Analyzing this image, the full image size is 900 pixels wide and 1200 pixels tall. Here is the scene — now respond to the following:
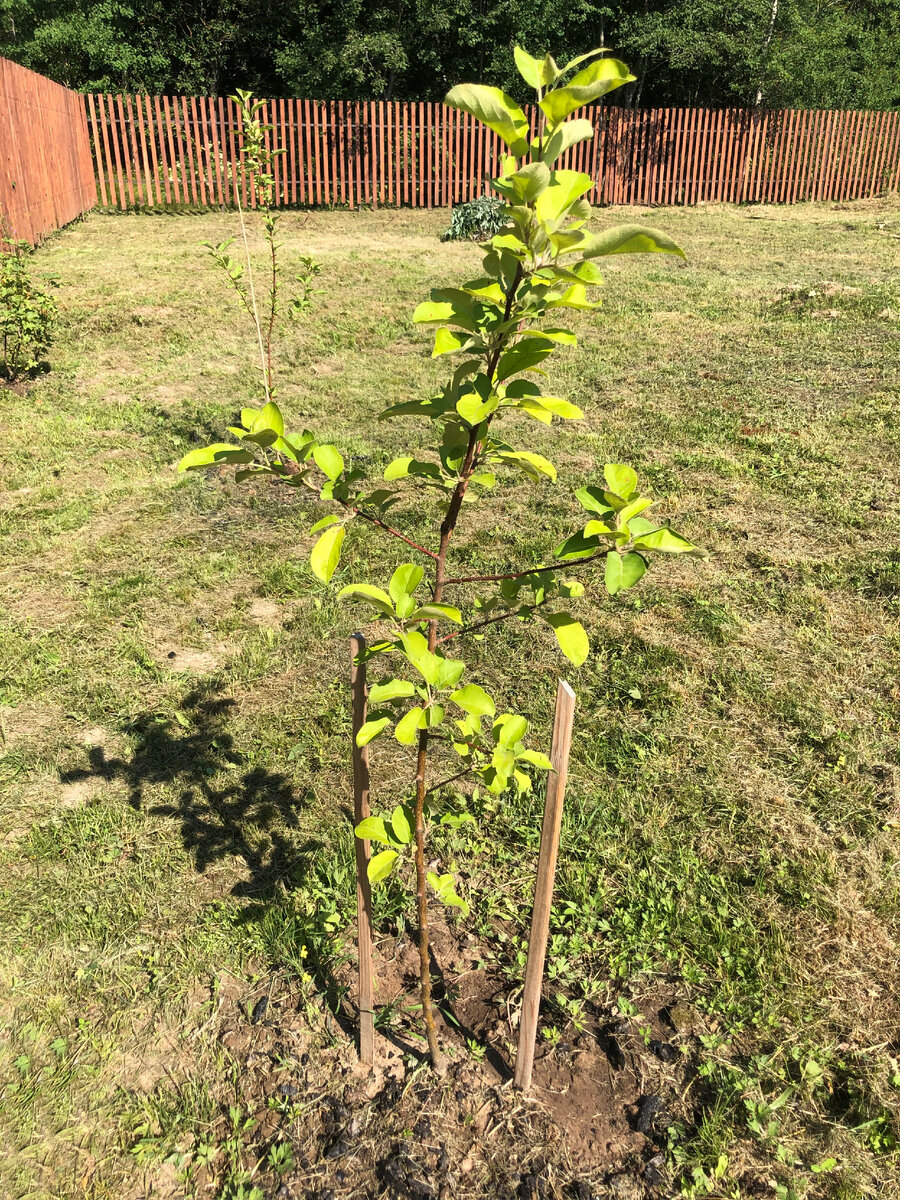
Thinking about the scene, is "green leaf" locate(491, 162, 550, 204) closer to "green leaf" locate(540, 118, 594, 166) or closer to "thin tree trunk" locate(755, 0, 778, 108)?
"green leaf" locate(540, 118, 594, 166)

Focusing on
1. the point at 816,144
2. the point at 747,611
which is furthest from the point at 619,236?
the point at 816,144

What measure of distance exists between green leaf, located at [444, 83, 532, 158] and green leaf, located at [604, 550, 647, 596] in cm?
60

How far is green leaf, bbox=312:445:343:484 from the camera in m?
1.43

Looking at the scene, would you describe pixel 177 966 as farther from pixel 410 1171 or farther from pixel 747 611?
pixel 747 611

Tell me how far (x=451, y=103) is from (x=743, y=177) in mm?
17078

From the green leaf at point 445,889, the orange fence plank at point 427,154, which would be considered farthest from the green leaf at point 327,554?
the orange fence plank at point 427,154

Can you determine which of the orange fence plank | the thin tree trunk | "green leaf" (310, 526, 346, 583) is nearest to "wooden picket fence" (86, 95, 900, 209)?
the orange fence plank

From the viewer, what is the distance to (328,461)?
1437 mm

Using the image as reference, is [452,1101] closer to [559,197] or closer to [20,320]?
[559,197]

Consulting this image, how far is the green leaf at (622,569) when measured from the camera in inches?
52.2

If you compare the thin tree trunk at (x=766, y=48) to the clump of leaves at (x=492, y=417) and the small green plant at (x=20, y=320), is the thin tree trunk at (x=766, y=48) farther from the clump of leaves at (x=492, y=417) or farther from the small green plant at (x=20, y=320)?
the clump of leaves at (x=492, y=417)

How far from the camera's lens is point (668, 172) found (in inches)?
613

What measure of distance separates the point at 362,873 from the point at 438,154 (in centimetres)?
1526

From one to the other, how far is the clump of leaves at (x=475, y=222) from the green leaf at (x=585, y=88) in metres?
10.3
